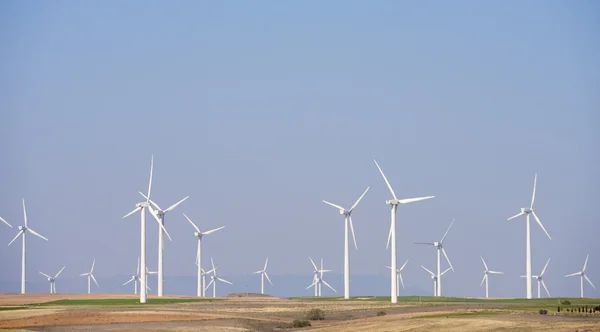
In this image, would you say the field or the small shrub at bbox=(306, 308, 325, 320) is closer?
the field

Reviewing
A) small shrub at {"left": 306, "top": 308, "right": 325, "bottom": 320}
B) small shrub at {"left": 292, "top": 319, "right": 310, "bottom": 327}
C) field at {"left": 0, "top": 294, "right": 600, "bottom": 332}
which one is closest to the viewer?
field at {"left": 0, "top": 294, "right": 600, "bottom": 332}

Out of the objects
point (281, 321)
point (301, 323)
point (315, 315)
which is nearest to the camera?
point (301, 323)

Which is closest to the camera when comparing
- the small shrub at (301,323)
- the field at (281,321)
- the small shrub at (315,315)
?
the field at (281,321)

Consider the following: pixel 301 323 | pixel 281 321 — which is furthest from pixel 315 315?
pixel 301 323

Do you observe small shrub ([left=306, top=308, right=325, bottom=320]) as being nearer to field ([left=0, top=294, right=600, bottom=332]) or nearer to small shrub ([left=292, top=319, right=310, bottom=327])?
field ([left=0, top=294, right=600, bottom=332])

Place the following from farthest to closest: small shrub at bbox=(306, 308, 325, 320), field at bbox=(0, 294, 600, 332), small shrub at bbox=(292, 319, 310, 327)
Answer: small shrub at bbox=(306, 308, 325, 320) → small shrub at bbox=(292, 319, 310, 327) → field at bbox=(0, 294, 600, 332)

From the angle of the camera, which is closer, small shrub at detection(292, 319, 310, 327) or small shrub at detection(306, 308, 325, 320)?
small shrub at detection(292, 319, 310, 327)

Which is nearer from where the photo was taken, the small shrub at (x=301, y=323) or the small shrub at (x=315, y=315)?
the small shrub at (x=301, y=323)

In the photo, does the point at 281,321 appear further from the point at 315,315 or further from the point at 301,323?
the point at 301,323

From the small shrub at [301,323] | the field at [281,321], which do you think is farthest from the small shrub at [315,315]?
the small shrub at [301,323]

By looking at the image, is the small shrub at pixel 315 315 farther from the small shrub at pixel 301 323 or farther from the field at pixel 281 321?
the small shrub at pixel 301 323

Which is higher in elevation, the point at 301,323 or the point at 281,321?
the point at 301,323

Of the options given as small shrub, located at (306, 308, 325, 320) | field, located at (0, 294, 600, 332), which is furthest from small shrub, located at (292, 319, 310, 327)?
small shrub, located at (306, 308, 325, 320)

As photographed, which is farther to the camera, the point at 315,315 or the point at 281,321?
the point at 315,315
